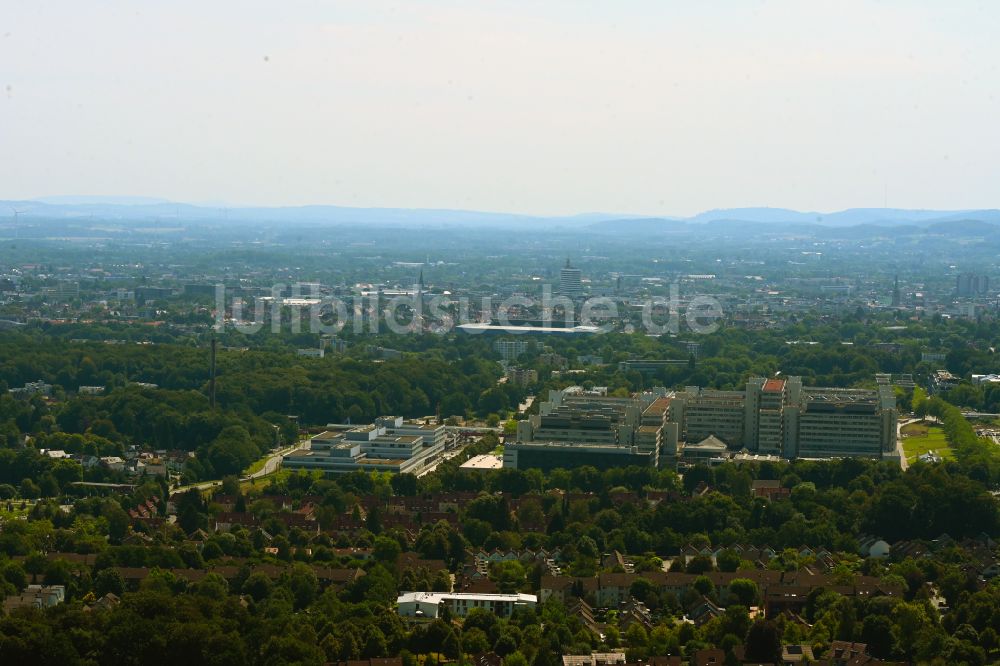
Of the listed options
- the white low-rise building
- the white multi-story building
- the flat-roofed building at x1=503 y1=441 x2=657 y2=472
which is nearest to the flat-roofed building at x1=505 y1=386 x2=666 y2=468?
the flat-roofed building at x1=503 y1=441 x2=657 y2=472

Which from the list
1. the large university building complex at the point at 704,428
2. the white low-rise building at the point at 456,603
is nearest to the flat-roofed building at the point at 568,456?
the large university building complex at the point at 704,428

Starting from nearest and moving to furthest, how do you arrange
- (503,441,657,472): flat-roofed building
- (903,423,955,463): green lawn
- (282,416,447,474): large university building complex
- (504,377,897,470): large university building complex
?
(503,441,657,472): flat-roofed building, (504,377,897,470): large university building complex, (282,416,447,474): large university building complex, (903,423,955,463): green lawn

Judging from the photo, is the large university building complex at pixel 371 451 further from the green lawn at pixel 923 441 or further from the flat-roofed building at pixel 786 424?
the green lawn at pixel 923 441

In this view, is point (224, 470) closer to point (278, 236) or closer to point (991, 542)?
point (991, 542)

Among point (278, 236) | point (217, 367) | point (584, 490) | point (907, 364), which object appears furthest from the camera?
point (278, 236)

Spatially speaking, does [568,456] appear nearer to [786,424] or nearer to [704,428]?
[704,428]

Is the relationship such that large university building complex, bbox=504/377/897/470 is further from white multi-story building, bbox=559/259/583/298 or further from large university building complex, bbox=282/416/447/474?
white multi-story building, bbox=559/259/583/298

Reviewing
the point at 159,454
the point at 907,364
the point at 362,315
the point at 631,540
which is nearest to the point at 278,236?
the point at 362,315
